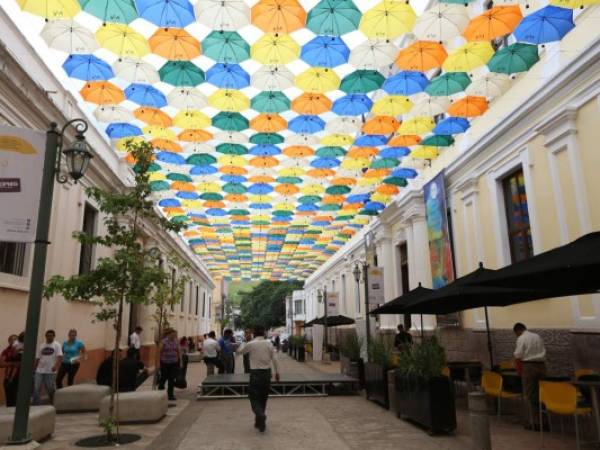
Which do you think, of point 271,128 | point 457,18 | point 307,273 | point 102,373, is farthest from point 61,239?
point 307,273

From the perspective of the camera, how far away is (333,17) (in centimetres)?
954

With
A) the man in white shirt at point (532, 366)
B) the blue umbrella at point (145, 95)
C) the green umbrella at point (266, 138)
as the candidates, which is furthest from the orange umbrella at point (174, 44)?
the man in white shirt at point (532, 366)

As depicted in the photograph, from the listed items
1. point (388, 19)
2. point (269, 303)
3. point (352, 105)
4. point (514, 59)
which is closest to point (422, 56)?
point (388, 19)

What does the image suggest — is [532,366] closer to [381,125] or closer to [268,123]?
[381,125]

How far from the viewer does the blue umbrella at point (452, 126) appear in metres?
13.8

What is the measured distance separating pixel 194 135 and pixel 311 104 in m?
3.98

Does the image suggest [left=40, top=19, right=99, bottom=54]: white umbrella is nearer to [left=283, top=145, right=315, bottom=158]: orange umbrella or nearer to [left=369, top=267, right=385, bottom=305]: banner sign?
[left=283, top=145, right=315, bottom=158]: orange umbrella

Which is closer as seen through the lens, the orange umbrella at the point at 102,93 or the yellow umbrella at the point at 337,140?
the orange umbrella at the point at 102,93

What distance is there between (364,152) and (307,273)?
1434 inches

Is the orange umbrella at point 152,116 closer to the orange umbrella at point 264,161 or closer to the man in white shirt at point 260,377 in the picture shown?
the orange umbrella at point 264,161

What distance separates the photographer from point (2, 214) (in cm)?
550

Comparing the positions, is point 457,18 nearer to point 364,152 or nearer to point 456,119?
point 456,119

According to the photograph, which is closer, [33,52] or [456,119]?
[33,52]

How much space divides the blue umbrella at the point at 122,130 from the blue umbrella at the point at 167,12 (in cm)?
545
